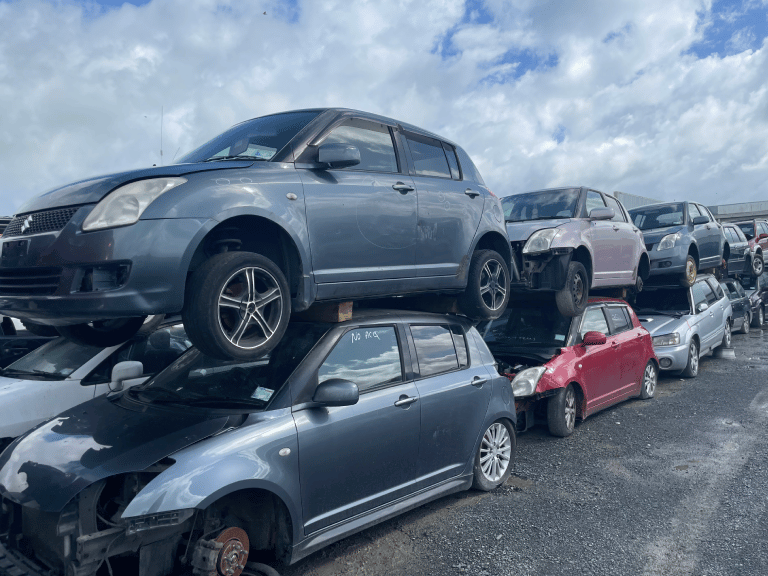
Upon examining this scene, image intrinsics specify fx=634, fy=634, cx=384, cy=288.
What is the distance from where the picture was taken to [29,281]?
355 centimetres

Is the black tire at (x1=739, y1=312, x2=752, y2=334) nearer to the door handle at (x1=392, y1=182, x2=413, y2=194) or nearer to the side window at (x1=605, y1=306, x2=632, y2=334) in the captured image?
the side window at (x1=605, y1=306, x2=632, y2=334)

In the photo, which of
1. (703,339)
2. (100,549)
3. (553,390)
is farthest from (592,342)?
(100,549)

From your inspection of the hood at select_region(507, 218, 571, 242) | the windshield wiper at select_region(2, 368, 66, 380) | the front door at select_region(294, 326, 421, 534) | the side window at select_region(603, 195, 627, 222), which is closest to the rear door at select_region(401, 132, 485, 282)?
the front door at select_region(294, 326, 421, 534)

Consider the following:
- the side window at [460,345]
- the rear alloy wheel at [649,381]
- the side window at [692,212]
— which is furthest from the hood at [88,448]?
the side window at [692,212]

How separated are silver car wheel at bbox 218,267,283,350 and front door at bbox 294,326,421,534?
470 mm

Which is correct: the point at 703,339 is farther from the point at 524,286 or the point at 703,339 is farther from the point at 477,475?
the point at 477,475

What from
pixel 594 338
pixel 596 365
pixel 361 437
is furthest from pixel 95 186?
pixel 596 365

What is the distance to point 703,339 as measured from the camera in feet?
35.8

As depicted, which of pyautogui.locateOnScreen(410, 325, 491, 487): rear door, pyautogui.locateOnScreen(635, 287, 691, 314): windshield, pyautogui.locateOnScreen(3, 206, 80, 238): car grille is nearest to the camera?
pyautogui.locateOnScreen(3, 206, 80, 238): car grille

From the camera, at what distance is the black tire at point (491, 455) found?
5027mm

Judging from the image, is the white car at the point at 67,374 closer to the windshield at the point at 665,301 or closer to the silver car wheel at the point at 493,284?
the silver car wheel at the point at 493,284

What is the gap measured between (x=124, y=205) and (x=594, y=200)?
665 cm

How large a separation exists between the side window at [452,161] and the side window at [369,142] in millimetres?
821

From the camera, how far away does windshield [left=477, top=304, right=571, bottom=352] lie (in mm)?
7387
